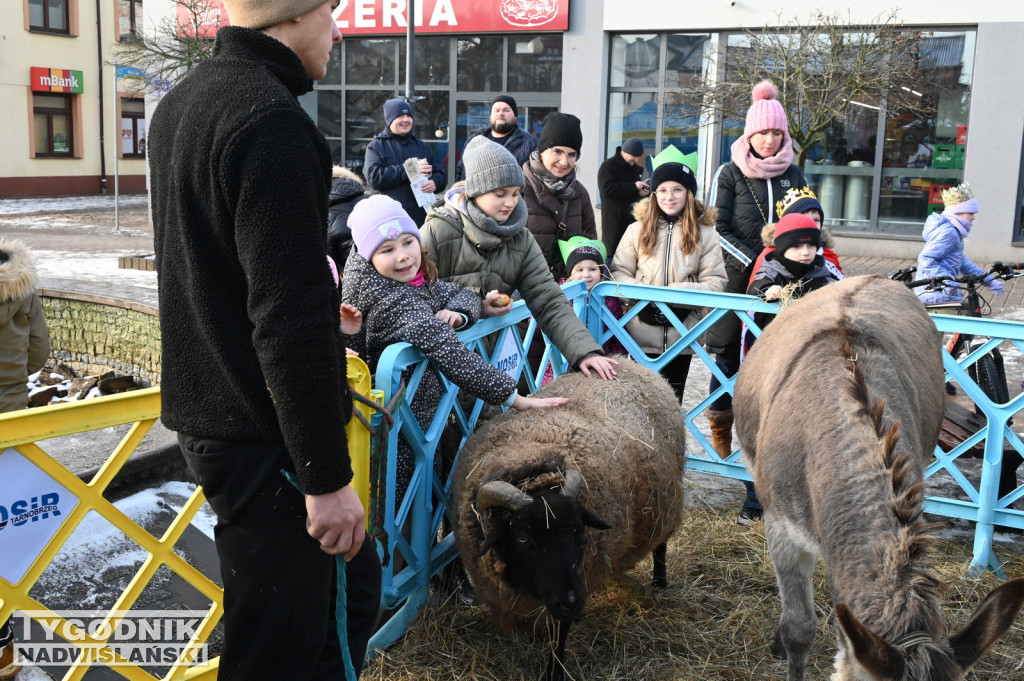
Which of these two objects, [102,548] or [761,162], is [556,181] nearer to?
[761,162]

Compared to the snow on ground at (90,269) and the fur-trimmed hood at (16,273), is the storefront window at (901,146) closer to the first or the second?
the snow on ground at (90,269)

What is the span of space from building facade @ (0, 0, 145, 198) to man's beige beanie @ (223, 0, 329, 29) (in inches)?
1057

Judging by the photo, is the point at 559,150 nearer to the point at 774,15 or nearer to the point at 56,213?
the point at 774,15

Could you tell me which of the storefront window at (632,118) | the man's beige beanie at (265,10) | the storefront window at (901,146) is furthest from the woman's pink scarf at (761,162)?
the storefront window at (632,118)

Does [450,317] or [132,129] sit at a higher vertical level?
[132,129]

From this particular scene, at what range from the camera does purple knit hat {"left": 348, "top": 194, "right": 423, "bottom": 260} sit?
3719 mm

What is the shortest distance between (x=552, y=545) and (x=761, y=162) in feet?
12.7

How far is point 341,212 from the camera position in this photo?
6.07m

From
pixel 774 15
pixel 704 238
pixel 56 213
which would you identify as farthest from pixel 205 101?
pixel 56 213

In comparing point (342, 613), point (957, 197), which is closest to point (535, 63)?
point (957, 197)

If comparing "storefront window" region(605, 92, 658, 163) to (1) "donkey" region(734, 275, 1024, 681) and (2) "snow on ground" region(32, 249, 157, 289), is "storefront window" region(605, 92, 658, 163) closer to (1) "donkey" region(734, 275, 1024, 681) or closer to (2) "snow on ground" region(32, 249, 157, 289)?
(2) "snow on ground" region(32, 249, 157, 289)

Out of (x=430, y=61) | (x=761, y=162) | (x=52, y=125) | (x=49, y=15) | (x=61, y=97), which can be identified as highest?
(x=49, y=15)

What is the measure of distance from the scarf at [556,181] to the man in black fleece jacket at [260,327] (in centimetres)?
417

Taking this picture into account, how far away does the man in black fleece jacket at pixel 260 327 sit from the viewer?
6.28ft
